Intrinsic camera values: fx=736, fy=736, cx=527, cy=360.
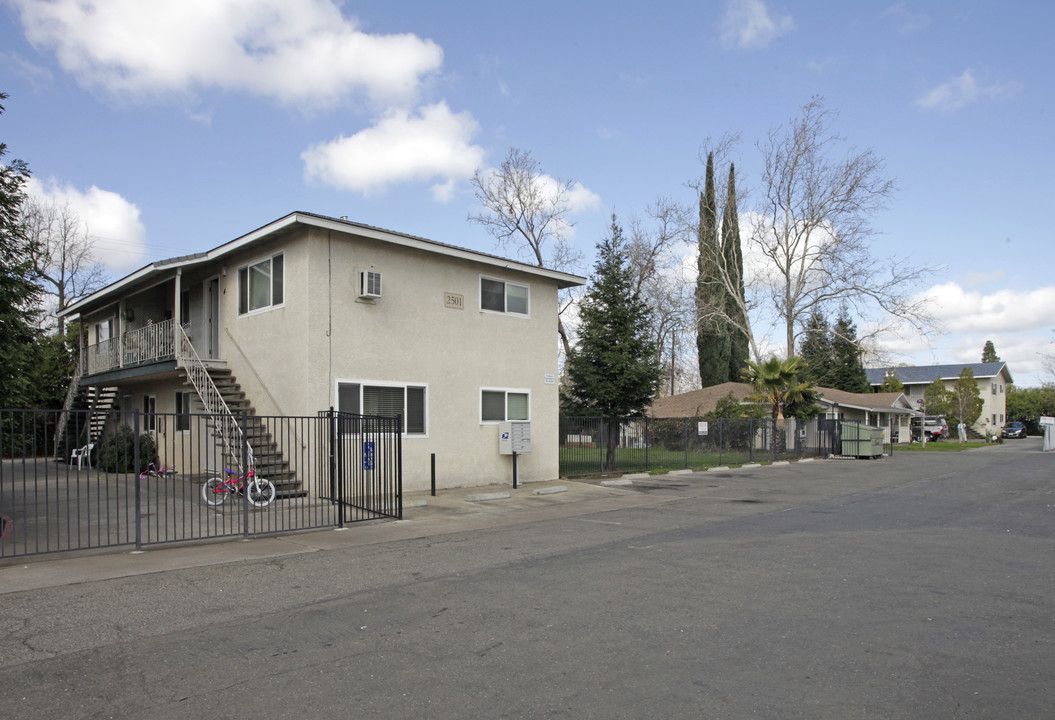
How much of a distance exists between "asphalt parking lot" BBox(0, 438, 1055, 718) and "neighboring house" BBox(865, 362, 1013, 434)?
70347 mm

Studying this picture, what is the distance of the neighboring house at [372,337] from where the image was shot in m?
15.3

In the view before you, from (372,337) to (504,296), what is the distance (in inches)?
172

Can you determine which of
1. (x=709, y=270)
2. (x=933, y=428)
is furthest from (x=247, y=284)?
(x=933, y=428)

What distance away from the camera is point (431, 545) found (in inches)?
409

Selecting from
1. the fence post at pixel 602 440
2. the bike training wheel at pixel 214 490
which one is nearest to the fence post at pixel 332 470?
the bike training wheel at pixel 214 490

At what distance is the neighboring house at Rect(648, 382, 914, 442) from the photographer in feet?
140

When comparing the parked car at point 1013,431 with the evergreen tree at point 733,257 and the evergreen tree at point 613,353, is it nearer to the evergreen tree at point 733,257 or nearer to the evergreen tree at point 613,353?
the evergreen tree at point 733,257

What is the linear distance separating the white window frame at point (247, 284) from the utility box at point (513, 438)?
5.95m

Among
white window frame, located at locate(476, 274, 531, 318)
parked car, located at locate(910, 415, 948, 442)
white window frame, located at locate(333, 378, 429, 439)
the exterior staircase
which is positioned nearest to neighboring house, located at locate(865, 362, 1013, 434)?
parked car, located at locate(910, 415, 948, 442)

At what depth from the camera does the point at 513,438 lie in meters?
17.9

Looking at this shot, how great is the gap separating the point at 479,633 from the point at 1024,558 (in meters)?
7.49

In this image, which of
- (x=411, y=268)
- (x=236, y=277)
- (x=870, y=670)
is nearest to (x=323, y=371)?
(x=411, y=268)

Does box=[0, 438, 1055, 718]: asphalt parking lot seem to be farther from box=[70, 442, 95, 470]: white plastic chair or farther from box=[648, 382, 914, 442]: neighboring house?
box=[648, 382, 914, 442]: neighboring house

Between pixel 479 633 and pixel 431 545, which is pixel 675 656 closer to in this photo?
pixel 479 633
